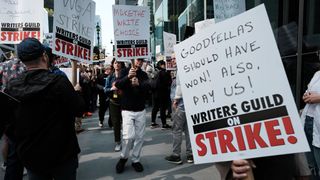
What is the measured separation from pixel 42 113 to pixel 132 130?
10.4 feet

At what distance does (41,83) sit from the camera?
114 inches

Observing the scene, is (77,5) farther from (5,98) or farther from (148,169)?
(148,169)

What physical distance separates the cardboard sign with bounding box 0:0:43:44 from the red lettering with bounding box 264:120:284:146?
5076 mm

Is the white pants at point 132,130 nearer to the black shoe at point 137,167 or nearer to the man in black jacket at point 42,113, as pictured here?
the black shoe at point 137,167

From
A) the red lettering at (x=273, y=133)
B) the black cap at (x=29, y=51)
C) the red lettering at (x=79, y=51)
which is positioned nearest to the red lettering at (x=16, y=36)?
the red lettering at (x=79, y=51)

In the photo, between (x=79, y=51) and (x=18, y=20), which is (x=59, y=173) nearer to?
(x=79, y=51)

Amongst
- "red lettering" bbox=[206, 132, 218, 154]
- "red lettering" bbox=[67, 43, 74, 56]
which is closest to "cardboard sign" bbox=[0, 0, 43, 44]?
"red lettering" bbox=[67, 43, 74, 56]

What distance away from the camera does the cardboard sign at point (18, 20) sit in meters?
6.23

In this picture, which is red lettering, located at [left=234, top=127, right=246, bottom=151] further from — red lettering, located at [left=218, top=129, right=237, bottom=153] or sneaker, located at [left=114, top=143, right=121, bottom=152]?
sneaker, located at [left=114, top=143, right=121, bottom=152]

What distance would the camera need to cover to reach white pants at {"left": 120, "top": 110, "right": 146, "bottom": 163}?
235 inches

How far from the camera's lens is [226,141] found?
2143mm

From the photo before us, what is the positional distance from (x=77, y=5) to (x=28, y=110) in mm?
2613

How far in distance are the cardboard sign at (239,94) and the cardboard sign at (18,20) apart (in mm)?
4604

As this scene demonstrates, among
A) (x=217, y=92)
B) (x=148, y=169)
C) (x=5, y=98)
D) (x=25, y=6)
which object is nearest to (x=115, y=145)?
(x=148, y=169)
